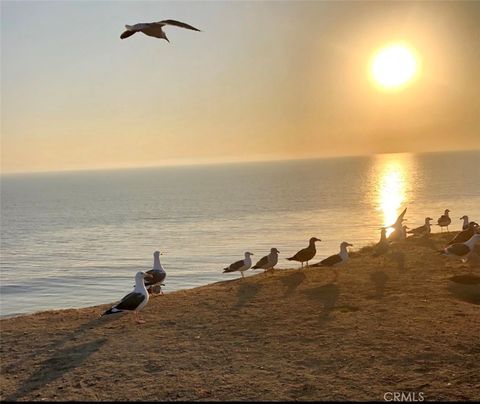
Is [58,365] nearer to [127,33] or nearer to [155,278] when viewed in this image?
[155,278]

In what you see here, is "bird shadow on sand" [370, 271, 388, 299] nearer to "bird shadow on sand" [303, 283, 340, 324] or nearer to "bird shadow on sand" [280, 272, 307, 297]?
"bird shadow on sand" [303, 283, 340, 324]

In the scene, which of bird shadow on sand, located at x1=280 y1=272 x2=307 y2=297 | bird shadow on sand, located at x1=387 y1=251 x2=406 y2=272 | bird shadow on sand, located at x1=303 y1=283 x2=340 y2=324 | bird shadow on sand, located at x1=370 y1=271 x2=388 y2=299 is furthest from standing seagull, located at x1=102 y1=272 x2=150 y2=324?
bird shadow on sand, located at x1=387 y1=251 x2=406 y2=272

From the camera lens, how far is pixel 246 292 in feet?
56.8

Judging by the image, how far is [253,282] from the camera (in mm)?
18828

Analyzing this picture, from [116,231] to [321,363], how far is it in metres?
67.1

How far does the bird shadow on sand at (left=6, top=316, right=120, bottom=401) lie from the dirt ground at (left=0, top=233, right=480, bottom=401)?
28mm

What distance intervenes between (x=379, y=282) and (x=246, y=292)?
13.9 ft

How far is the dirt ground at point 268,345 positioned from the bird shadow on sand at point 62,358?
0.03 meters

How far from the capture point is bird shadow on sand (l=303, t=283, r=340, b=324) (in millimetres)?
14242

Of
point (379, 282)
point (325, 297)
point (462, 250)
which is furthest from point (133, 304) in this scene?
point (462, 250)

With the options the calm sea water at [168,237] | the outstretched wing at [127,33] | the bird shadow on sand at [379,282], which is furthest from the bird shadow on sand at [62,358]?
the calm sea water at [168,237]

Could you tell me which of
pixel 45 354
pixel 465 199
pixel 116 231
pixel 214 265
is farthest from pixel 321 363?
pixel 465 199

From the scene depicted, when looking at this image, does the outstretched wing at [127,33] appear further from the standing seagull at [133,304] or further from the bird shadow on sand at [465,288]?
the bird shadow on sand at [465,288]

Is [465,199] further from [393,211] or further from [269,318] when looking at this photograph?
[269,318]
